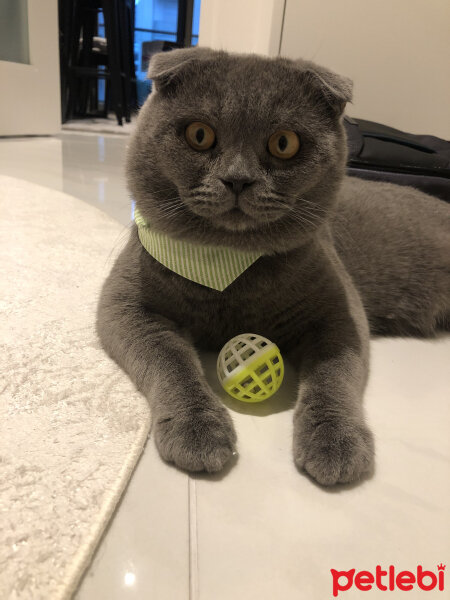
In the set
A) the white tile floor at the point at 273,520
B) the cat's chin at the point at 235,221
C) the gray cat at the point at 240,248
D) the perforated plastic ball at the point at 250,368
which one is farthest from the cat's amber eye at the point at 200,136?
the white tile floor at the point at 273,520

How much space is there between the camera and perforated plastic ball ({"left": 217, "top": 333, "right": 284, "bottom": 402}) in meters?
0.81

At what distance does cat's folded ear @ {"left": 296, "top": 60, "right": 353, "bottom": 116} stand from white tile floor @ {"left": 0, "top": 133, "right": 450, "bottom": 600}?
51 cm

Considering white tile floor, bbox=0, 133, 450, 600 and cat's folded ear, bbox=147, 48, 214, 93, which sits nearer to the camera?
white tile floor, bbox=0, 133, 450, 600

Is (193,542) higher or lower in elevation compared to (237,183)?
lower

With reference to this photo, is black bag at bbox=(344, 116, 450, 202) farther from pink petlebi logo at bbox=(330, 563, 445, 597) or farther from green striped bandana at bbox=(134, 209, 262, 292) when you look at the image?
pink petlebi logo at bbox=(330, 563, 445, 597)

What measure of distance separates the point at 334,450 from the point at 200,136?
0.51 metres

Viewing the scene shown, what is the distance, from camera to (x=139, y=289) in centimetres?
97

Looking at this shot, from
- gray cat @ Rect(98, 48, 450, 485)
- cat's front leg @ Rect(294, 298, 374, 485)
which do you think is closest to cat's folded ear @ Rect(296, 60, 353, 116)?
gray cat @ Rect(98, 48, 450, 485)

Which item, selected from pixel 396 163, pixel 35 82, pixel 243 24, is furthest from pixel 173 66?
pixel 35 82

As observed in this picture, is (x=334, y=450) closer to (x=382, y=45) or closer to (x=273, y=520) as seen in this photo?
(x=273, y=520)

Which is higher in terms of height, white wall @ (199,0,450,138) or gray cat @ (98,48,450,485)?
white wall @ (199,0,450,138)

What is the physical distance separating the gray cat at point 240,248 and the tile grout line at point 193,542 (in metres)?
0.03

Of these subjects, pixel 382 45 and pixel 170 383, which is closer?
pixel 170 383

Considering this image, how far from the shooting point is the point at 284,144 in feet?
2.60
